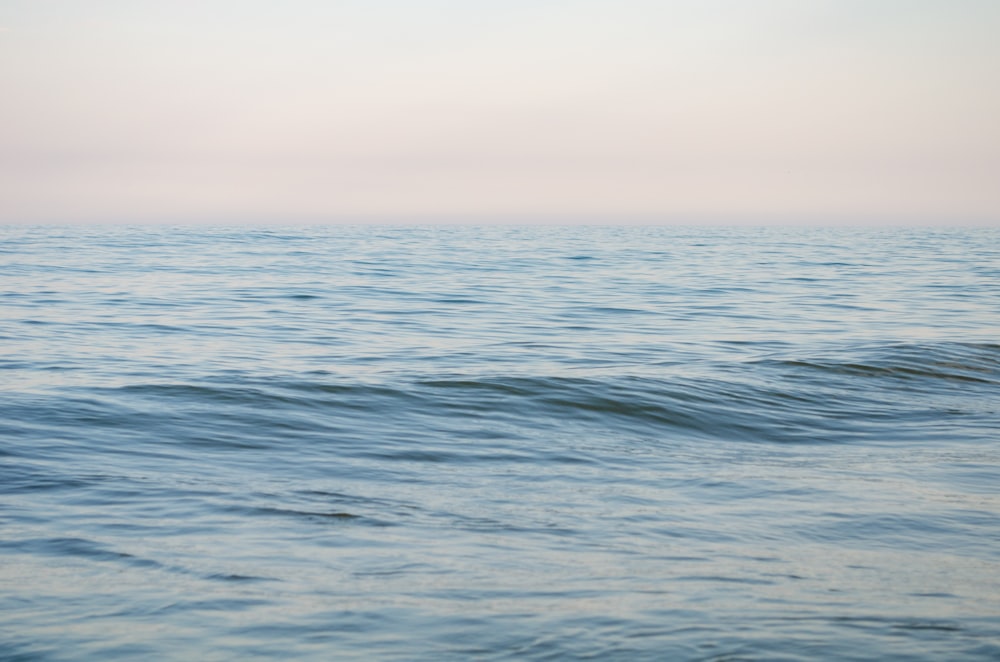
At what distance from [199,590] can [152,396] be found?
19.2 feet

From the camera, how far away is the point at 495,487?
267 inches

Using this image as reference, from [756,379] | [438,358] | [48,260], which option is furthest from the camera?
[48,260]

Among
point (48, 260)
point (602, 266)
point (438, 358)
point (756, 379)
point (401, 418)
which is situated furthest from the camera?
point (602, 266)

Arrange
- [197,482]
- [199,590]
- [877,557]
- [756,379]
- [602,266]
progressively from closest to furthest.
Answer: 1. [199,590]
2. [877,557]
3. [197,482]
4. [756,379]
5. [602,266]

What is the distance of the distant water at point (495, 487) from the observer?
4137mm

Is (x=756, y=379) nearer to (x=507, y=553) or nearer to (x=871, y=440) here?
(x=871, y=440)

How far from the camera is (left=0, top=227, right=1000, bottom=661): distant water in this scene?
4137mm

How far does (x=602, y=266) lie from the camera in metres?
34.3

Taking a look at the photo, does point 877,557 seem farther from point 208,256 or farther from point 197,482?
point 208,256

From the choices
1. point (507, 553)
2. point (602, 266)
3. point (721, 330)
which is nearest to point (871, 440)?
point (507, 553)

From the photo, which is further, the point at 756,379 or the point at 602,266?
the point at 602,266

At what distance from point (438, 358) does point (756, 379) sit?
13.3ft

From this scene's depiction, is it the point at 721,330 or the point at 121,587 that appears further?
the point at 721,330

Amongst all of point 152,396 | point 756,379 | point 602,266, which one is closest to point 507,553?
point 152,396
